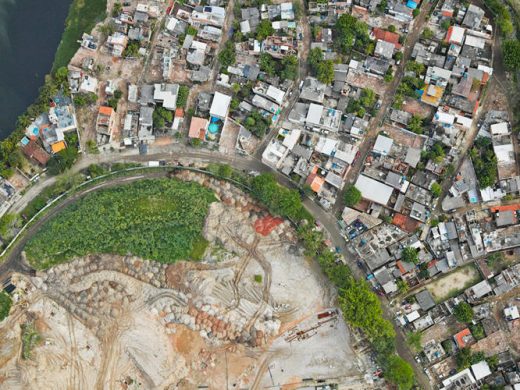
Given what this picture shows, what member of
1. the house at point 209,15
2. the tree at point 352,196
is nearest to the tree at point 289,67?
the house at point 209,15

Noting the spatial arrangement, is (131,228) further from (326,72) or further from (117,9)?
(326,72)

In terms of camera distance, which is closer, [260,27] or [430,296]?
[430,296]

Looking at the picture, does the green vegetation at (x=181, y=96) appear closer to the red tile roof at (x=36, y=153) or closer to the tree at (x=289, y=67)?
the tree at (x=289, y=67)

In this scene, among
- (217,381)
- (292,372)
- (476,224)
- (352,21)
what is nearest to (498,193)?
(476,224)

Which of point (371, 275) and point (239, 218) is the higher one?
point (239, 218)

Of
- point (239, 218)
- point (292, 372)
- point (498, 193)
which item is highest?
point (239, 218)

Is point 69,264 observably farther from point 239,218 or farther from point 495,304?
point 495,304

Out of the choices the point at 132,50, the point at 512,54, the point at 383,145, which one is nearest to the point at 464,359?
the point at 383,145
